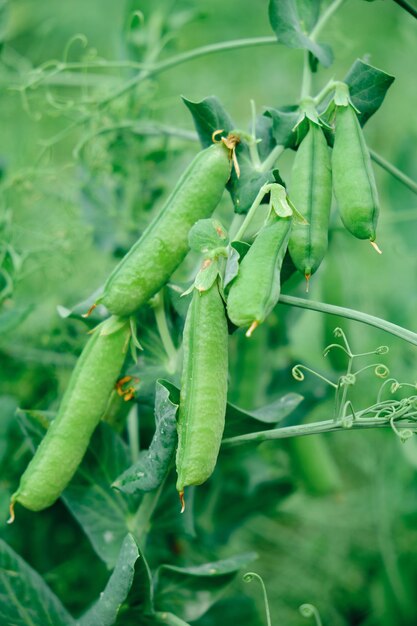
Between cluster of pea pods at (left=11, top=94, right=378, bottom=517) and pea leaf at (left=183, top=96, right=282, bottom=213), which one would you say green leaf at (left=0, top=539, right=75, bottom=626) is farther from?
pea leaf at (left=183, top=96, right=282, bottom=213)

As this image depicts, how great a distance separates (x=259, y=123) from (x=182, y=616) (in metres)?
0.81

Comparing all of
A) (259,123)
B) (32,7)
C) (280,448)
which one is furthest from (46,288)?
(32,7)

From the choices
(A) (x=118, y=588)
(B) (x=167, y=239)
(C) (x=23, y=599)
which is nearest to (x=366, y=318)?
(B) (x=167, y=239)

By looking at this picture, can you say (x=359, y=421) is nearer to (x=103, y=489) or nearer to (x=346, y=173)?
(x=346, y=173)

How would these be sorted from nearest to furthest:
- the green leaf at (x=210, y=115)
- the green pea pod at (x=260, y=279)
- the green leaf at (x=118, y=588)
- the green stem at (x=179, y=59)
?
the green pea pod at (x=260, y=279)
the green leaf at (x=118, y=588)
the green leaf at (x=210, y=115)
the green stem at (x=179, y=59)

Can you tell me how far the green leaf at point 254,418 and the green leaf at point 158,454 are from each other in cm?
13

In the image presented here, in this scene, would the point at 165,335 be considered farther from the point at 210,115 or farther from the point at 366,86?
the point at 366,86

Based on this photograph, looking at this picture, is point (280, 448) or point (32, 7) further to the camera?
point (32, 7)

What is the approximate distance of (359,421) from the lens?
95 centimetres

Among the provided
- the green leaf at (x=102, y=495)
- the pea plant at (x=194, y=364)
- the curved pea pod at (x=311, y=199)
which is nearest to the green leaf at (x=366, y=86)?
the pea plant at (x=194, y=364)

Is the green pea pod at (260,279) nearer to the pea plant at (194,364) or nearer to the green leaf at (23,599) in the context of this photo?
the pea plant at (194,364)

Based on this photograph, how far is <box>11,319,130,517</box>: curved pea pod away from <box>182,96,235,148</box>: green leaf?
0.34 metres

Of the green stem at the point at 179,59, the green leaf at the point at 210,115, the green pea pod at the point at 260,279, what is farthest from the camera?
the green stem at the point at 179,59

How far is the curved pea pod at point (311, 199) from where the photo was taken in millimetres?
943
